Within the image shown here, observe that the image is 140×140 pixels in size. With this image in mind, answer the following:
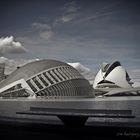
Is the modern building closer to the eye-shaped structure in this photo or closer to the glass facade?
the glass facade

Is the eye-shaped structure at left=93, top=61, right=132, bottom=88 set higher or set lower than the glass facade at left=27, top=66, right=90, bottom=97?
higher

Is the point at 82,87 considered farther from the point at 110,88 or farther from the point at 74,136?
the point at 74,136

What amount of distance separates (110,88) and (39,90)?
34.2 m

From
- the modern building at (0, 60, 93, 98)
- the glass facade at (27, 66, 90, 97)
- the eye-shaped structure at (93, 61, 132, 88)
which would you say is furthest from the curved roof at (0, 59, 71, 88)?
the eye-shaped structure at (93, 61, 132, 88)

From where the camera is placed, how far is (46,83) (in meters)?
45.8

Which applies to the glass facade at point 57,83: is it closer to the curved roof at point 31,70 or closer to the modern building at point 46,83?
the modern building at point 46,83

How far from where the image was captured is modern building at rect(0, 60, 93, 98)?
46.2m

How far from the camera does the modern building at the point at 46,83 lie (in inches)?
1817

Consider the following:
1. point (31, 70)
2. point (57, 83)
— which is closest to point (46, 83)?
point (57, 83)

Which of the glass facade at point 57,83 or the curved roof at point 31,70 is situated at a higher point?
the curved roof at point 31,70

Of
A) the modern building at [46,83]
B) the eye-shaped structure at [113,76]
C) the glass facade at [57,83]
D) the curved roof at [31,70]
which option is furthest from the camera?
the eye-shaped structure at [113,76]

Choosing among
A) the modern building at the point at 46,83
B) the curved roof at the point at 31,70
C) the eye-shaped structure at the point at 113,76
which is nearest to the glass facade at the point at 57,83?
the modern building at the point at 46,83

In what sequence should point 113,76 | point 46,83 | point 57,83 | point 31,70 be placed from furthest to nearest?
point 113,76
point 31,70
point 57,83
point 46,83

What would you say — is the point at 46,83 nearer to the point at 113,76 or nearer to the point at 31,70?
the point at 31,70
